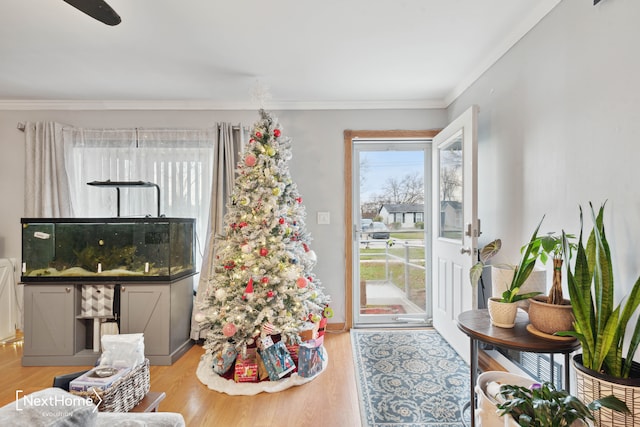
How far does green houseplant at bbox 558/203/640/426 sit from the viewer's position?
108cm

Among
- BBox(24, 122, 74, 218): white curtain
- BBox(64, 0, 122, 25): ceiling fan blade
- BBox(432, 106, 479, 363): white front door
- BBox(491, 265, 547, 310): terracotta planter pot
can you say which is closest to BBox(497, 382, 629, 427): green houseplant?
BBox(491, 265, 547, 310): terracotta planter pot

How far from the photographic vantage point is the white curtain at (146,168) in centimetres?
312

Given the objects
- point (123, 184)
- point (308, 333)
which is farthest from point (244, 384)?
point (123, 184)

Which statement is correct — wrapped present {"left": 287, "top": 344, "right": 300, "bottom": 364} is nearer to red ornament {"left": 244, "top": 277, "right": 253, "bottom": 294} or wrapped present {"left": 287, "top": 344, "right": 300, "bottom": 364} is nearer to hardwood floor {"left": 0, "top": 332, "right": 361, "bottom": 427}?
hardwood floor {"left": 0, "top": 332, "right": 361, "bottom": 427}

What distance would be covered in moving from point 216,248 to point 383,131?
2.02 m

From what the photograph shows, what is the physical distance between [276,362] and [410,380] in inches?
37.9

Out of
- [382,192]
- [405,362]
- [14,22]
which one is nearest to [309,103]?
[382,192]

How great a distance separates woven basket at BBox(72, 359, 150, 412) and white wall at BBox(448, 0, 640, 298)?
2.34 metres

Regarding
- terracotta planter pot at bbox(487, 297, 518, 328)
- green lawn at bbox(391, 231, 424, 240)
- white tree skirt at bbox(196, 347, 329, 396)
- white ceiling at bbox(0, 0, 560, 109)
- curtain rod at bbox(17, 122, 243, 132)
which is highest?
white ceiling at bbox(0, 0, 560, 109)

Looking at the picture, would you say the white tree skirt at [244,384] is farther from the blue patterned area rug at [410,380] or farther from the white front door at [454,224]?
the white front door at [454,224]

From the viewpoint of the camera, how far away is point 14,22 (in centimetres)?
185

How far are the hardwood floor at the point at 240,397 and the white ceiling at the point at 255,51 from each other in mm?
2339

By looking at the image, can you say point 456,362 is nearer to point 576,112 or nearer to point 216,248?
point 576,112

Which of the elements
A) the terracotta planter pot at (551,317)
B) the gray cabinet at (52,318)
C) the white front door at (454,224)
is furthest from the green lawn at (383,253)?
the gray cabinet at (52,318)
